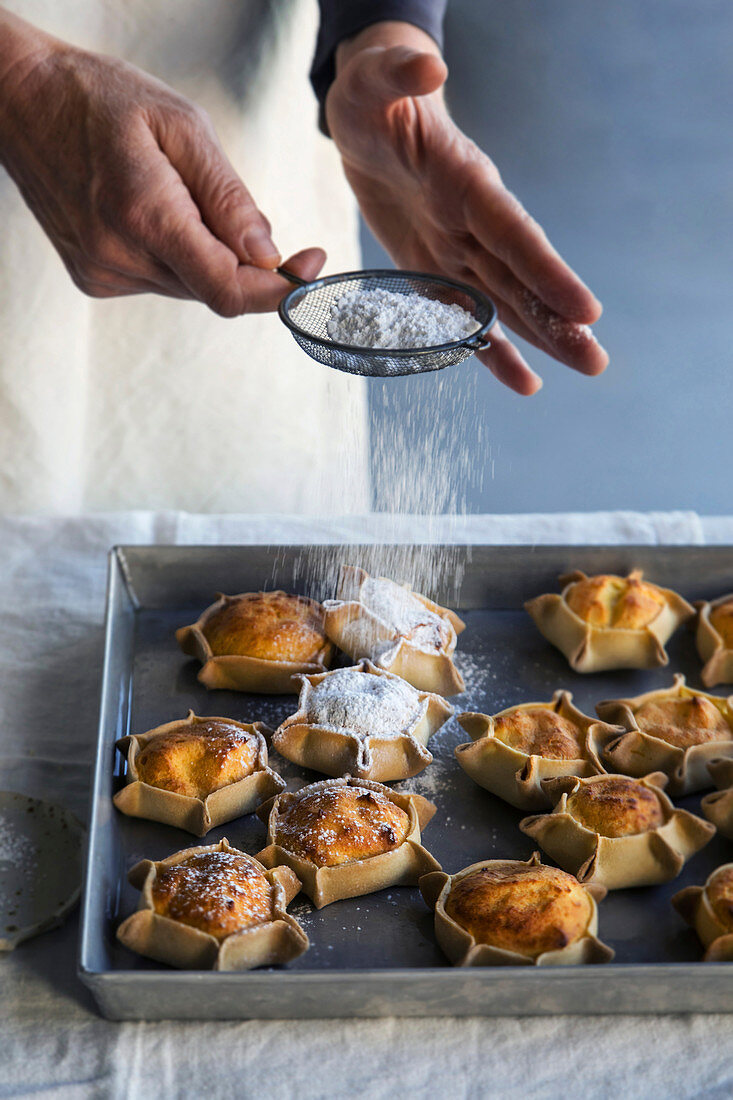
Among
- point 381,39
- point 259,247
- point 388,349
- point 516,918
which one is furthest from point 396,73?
point 516,918

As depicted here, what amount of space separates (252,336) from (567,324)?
0.78 m

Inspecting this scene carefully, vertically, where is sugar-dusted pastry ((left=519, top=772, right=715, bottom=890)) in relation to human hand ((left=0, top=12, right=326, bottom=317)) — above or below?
below

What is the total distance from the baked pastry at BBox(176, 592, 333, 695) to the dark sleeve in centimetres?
118

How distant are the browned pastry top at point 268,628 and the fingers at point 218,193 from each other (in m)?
0.52

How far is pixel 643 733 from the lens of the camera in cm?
139

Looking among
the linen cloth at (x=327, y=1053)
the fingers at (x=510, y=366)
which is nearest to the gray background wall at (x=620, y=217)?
the fingers at (x=510, y=366)

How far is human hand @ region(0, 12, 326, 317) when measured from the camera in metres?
1.57

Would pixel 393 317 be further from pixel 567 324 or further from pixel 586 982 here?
pixel 586 982

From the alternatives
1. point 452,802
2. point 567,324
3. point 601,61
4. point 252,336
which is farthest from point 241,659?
point 601,61

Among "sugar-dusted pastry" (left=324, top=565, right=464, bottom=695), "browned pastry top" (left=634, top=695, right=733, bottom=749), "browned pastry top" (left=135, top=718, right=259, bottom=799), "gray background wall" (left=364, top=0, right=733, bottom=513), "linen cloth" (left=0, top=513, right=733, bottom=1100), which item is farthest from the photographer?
"gray background wall" (left=364, top=0, right=733, bottom=513)

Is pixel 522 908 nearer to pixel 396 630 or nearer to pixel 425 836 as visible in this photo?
pixel 425 836

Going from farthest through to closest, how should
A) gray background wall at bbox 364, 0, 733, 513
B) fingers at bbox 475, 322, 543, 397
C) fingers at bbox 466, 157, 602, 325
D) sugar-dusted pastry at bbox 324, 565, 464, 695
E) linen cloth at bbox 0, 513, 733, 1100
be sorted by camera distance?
gray background wall at bbox 364, 0, 733, 513, fingers at bbox 475, 322, 543, 397, fingers at bbox 466, 157, 602, 325, sugar-dusted pastry at bbox 324, 565, 464, 695, linen cloth at bbox 0, 513, 733, 1100

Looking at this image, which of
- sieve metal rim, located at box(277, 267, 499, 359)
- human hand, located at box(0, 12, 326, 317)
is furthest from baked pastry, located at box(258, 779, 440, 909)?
human hand, located at box(0, 12, 326, 317)

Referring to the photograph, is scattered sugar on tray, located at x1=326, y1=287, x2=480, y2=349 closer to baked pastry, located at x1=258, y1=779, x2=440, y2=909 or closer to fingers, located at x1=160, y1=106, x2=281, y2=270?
fingers, located at x1=160, y1=106, x2=281, y2=270
